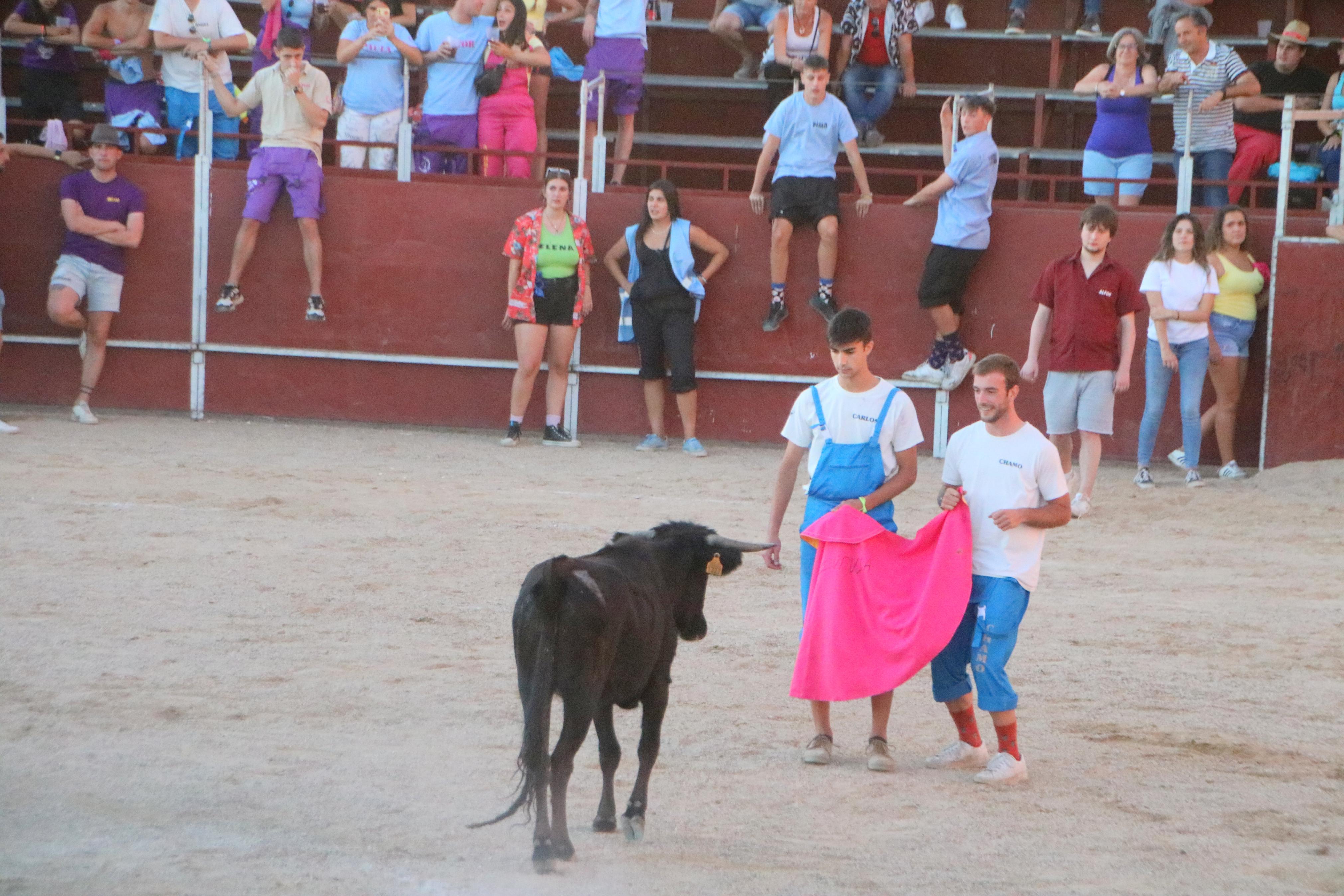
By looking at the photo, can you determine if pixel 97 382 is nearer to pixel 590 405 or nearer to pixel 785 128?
pixel 590 405

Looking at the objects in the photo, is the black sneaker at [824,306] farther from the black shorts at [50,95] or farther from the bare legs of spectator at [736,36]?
the black shorts at [50,95]

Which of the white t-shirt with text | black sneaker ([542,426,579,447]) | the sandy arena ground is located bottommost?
the sandy arena ground

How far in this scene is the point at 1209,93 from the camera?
12.1m

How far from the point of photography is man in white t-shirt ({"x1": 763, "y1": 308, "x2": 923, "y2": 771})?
16.7ft

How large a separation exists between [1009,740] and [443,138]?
8.82 metres

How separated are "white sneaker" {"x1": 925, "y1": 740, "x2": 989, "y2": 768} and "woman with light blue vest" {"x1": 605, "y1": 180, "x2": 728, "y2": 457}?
663cm

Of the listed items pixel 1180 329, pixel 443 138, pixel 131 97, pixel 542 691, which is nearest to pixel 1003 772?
pixel 542 691

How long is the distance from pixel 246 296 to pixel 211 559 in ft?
→ 16.9

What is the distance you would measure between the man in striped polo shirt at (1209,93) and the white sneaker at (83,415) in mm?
8492

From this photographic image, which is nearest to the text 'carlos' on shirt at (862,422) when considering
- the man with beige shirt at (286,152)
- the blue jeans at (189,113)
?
the man with beige shirt at (286,152)

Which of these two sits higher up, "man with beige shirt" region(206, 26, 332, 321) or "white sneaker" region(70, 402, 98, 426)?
"man with beige shirt" region(206, 26, 332, 321)

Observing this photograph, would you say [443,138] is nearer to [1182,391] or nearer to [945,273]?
[945,273]

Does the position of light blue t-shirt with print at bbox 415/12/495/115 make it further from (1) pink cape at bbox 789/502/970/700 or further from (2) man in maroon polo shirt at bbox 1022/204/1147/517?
(1) pink cape at bbox 789/502/970/700

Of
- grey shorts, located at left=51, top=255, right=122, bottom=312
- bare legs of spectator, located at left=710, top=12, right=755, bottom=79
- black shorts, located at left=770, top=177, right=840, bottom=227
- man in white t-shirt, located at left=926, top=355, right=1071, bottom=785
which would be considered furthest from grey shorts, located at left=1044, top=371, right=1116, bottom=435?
grey shorts, located at left=51, top=255, right=122, bottom=312
